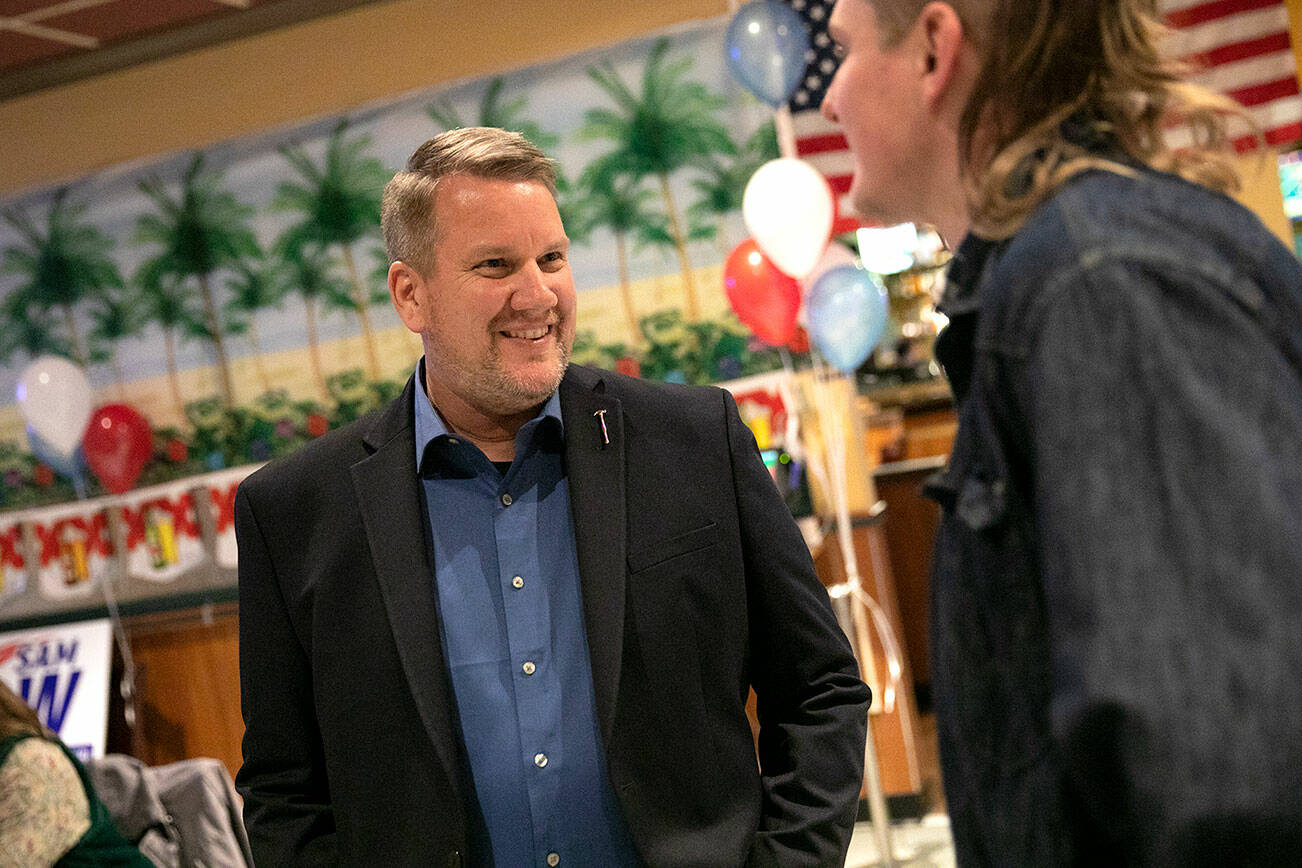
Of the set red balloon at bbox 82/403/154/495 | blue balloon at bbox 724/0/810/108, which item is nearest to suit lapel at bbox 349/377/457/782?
blue balloon at bbox 724/0/810/108

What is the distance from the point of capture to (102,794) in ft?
10.8

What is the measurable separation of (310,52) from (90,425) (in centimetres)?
201

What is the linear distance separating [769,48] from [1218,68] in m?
1.96

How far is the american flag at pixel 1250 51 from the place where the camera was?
4730mm

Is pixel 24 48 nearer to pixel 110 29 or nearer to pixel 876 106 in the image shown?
pixel 110 29

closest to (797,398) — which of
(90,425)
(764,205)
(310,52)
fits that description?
(764,205)

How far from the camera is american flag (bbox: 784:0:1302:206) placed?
469cm

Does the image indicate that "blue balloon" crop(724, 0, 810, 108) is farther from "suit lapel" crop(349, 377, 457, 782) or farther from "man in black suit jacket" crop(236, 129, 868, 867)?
"suit lapel" crop(349, 377, 457, 782)

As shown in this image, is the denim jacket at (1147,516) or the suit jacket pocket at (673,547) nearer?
the denim jacket at (1147,516)

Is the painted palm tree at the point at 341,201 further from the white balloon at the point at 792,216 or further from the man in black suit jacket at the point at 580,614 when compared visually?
the man in black suit jacket at the point at 580,614

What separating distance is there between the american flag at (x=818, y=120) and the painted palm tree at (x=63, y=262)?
11.3 feet

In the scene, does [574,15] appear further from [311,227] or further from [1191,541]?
[1191,541]

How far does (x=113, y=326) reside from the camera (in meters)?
5.79

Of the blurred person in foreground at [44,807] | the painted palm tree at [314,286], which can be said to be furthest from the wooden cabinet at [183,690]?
the blurred person in foreground at [44,807]
